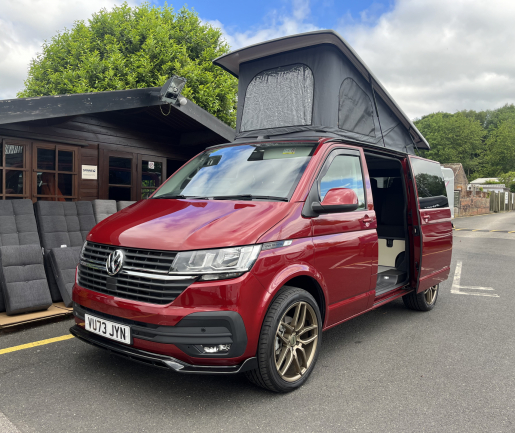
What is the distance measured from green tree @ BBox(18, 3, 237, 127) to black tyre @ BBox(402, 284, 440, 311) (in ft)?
50.4

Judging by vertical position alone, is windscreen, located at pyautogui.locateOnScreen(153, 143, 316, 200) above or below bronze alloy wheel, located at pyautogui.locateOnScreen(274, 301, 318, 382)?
above

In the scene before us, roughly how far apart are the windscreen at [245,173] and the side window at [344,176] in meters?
0.26

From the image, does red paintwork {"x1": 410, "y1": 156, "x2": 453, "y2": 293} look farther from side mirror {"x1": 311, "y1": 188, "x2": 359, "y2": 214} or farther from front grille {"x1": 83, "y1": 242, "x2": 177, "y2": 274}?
front grille {"x1": 83, "y1": 242, "x2": 177, "y2": 274}

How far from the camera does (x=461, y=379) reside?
11.6ft

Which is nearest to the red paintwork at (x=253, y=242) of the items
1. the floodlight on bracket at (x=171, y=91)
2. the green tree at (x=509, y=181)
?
the floodlight on bracket at (x=171, y=91)

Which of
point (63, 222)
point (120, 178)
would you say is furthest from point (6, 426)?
point (120, 178)

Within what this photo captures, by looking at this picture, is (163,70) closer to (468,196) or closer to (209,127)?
(209,127)

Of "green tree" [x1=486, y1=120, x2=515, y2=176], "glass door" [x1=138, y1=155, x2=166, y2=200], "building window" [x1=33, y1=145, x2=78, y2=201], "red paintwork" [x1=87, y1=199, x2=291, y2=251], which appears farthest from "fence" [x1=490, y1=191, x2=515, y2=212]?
"red paintwork" [x1=87, y1=199, x2=291, y2=251]

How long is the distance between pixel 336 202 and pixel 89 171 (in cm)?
634

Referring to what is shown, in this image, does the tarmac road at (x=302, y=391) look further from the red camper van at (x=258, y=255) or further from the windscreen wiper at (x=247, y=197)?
the windscreen wiper at (x=247, y=197)

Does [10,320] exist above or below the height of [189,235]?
below

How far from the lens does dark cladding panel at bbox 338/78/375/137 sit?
548cm

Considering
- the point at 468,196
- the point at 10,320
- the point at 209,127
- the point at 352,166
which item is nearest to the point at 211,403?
the point at 352,166

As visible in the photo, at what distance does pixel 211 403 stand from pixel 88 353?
1513 mm
